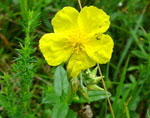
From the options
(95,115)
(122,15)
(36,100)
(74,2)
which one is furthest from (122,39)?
(36,100)

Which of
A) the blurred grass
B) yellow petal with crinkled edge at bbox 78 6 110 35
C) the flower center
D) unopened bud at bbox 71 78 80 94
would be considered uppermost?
yellow petal with crinkled edge at bbox 78 6 110 35

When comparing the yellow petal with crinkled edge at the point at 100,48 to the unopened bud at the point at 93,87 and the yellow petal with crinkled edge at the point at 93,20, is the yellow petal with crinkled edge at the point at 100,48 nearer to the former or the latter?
the yellow petal with crinkled edge at the point at 93,20

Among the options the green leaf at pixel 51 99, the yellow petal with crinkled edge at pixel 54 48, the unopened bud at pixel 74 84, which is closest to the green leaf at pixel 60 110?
the green leaf at pixel 51 99

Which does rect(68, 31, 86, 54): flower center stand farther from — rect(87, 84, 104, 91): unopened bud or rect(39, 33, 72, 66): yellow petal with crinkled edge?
rect(87, 84, 104, 91): unopened bud

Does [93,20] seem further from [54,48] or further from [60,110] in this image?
[60,110]

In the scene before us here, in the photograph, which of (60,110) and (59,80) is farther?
(59,80)

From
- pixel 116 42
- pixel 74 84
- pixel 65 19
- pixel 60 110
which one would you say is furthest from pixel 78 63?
pixel 116 42

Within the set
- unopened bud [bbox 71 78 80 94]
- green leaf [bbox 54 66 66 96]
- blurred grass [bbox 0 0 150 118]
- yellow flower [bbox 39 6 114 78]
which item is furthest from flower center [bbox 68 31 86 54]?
blurred grass [bbox 0 0 150 118]

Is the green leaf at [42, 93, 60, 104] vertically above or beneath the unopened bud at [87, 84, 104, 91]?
beneath
